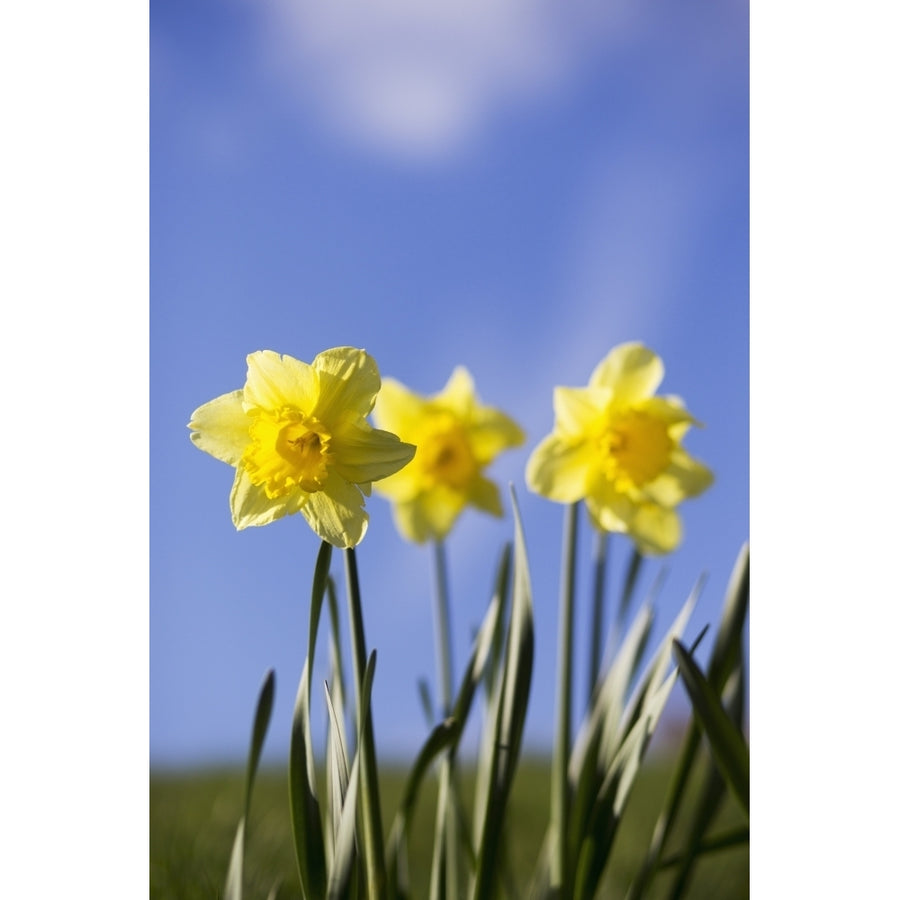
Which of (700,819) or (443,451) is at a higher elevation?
(443,451)

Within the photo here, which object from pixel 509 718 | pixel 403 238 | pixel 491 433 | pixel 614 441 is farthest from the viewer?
pixel 403 238

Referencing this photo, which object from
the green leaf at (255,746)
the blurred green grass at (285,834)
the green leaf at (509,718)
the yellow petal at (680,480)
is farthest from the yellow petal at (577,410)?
the blurred green grass at (285,834)

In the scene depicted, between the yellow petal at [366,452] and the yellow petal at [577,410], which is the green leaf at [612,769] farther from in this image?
the yellow petal at [366,452]

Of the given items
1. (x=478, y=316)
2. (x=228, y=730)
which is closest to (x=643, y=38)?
(x=478, y=316)

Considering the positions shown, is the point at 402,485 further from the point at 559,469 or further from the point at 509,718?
the point at 509,718

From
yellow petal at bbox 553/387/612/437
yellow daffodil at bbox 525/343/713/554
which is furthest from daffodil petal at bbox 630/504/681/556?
yellow petal at bbox 553/387/612/437

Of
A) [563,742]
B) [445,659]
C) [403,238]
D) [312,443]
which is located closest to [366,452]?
[312,443]
